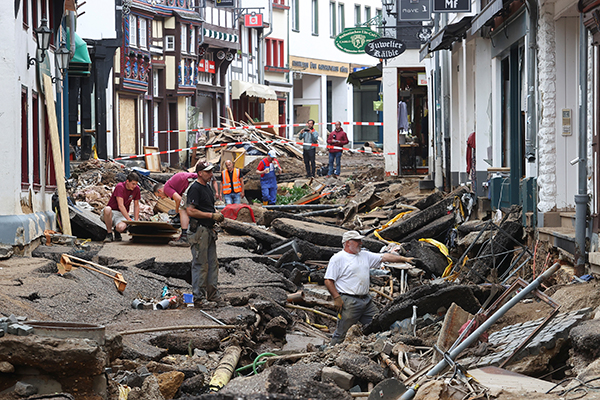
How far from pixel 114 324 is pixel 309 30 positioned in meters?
47.3

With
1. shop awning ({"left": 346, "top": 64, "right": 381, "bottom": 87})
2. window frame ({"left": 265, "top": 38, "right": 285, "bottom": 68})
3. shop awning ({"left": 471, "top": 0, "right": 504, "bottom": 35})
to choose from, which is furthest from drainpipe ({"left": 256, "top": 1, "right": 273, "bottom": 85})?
shop awning ({"left": 471, "top": 0, "right": 504, "bottom": 35})

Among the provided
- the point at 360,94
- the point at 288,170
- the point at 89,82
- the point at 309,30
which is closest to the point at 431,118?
the point at 288,170

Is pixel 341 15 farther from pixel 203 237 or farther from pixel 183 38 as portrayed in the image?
pixel 203 237

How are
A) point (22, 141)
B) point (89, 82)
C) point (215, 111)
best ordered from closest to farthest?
point (22, 141) → point (89, 82) → point (215, 111)

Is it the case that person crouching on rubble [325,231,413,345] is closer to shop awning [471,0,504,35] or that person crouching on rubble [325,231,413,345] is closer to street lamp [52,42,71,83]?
shop awning [471,0,504,35]

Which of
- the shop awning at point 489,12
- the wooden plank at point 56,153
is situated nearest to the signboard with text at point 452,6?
the shop awning at point 489,12

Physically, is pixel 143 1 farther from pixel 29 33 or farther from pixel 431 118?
pixel 29 33

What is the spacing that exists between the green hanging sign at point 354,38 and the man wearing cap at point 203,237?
17.9 m

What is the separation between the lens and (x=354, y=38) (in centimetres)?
2822

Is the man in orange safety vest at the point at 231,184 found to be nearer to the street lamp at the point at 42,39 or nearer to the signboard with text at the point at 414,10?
the signboard with text at the point at 414,10

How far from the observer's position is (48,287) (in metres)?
9.48

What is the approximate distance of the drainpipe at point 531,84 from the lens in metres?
10.8

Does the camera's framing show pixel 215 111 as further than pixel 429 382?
Yes

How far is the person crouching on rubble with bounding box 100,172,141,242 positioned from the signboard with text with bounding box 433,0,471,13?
621 cm
